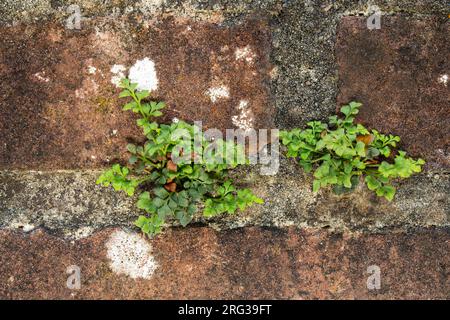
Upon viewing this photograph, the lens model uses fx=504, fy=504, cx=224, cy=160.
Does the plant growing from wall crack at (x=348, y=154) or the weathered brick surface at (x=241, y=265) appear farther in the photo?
the weathered brick surface at (x=241, y=265)

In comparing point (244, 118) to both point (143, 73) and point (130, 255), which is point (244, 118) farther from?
point (130, 255)

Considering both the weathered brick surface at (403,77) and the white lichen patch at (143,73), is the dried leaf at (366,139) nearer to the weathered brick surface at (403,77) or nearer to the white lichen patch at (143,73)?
the weathered brick surface at (403,77)

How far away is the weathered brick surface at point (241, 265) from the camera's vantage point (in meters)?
1.24

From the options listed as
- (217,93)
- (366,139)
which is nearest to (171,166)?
(217,93)

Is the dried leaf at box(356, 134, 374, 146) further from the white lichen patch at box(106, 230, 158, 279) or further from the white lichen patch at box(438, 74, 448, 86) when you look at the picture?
the white lichen patch at box(106, 230, 158, 279)

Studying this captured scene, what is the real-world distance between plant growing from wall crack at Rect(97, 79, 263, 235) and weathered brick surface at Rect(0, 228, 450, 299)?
88mm

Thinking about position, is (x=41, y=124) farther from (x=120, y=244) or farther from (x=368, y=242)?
Answer: (x=368, y=242)

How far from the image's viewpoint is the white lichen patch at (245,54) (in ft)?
3.81

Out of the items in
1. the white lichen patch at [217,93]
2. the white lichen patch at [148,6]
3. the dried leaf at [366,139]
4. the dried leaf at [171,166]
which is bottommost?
the dried leaf at [171,166]

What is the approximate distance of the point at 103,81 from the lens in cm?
117

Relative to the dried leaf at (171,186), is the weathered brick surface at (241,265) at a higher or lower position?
lower

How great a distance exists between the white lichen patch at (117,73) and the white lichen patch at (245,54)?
0.26 m

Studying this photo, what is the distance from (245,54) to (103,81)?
34 centimetres

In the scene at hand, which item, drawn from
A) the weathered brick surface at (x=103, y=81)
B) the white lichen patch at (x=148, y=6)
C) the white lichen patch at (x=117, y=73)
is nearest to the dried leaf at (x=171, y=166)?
the weathered brick surface at (x=103, y=81)
